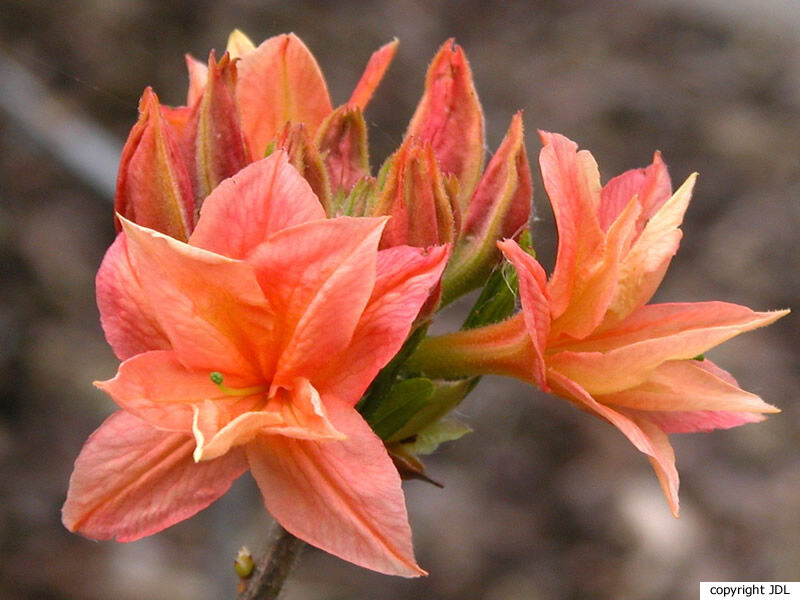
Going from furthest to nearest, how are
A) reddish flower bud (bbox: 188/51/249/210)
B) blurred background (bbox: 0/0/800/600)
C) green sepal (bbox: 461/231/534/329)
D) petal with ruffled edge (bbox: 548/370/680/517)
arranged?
blurred background (bbox: 0/0/800/600), green sepal (bbox: 461/231/534/329), reddish flower bud (bbox: 188/51/249/210), petal with ruffled edge (bbox: 548/370/680/517)

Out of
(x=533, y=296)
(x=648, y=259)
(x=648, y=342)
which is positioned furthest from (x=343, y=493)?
(x=648, y=259)

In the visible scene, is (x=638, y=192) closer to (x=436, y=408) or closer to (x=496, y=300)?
(x=496, y=300)

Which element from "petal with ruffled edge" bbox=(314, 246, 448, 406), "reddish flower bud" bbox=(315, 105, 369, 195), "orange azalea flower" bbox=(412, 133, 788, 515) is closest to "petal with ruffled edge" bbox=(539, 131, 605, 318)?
"orange azalea flower" bbox=(412, 133, 788, 515)

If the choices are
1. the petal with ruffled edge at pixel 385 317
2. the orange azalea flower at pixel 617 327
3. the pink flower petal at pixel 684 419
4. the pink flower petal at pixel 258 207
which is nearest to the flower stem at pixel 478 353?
the orange azalea flower at pixel 617 327

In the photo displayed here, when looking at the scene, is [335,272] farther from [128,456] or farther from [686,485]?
[686,485]

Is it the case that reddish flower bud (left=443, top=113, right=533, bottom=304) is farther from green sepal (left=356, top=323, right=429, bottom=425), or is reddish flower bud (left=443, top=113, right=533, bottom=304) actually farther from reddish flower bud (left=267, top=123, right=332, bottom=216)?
reddish flower bud (left=267, top=123, right=332, bottom=216)

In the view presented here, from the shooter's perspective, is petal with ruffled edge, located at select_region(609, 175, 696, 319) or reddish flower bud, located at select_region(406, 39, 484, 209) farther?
reddish flower bud, located at select_region(406, 39, 484, 209)

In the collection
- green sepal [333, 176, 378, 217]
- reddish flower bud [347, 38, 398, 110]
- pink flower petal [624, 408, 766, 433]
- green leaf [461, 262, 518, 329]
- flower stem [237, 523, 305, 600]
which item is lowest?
flower stem [237, 523, 305, 600]
